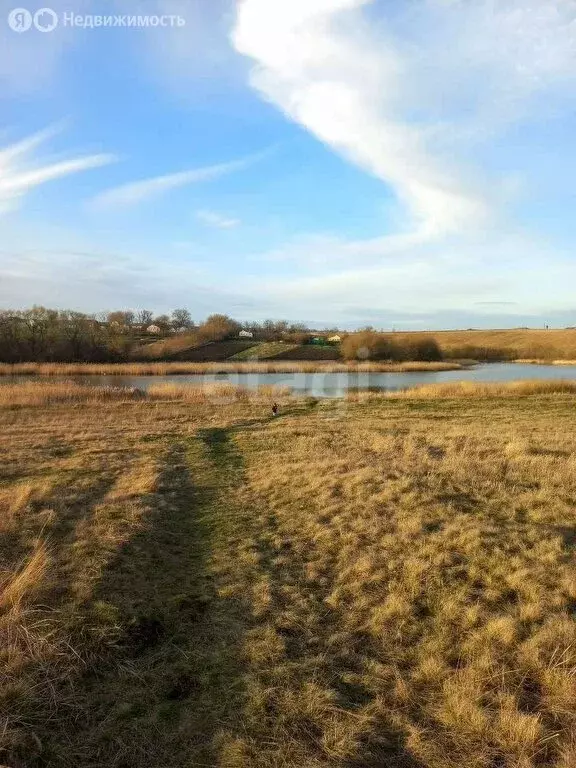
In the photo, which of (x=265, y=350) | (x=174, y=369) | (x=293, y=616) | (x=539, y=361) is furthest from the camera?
Answer: (x=539, y=361)

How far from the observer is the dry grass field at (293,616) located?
3.08m

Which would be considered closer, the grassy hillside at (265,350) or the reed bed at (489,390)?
the reed bed at (489,390)

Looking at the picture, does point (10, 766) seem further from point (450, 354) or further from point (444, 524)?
Result: point (450, 354)

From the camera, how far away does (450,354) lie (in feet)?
271

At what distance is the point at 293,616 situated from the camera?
448 centimetres

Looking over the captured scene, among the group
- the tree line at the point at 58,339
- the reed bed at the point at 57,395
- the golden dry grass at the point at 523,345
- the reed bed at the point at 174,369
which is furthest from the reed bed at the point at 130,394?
the golden dry grass at the point at 523,345

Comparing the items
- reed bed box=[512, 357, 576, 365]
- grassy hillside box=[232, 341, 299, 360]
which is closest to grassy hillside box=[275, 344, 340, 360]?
grassy hillside box=[232, 341, 299, 360]

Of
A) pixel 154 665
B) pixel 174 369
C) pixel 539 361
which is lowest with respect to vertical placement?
pixel 154 665

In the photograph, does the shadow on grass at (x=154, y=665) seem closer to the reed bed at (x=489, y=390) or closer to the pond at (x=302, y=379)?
the reed bed at (x=489, y=390)

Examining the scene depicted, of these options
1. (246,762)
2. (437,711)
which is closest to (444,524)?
(437,711)

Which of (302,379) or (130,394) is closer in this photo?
(130,394)

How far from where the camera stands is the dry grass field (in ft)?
10.1

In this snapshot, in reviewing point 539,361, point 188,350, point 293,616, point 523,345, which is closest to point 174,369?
point 188,350

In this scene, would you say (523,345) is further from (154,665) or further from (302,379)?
(154,665)
